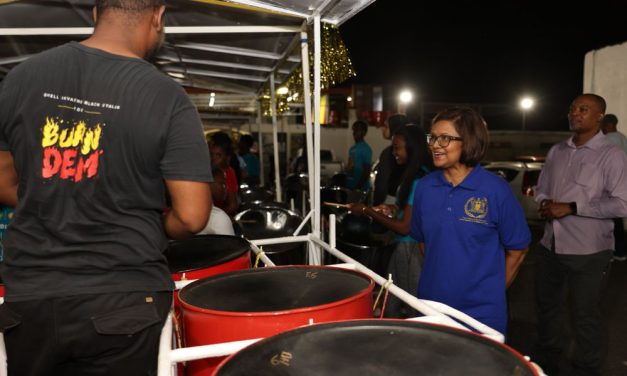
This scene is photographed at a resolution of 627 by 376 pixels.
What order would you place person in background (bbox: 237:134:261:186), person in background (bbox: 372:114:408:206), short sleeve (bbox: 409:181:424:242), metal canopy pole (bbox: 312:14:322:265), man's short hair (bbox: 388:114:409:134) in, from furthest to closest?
person in background (bbox: 237:134:261:186)
man's short hair (bbox: 388:114:409:134)
person in background (bbox: 372:114:408:206)
metal canopy pole (bbox: 312:14:322:265)
short sleeve (bbox: 409:181:424:242)

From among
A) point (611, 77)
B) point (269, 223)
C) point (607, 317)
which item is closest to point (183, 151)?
point (269, 223)

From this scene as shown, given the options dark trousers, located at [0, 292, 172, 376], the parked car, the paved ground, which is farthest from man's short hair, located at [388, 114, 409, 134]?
the parked car

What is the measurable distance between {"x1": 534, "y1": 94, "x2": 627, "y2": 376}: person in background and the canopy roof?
1.66m

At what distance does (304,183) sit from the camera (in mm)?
6977

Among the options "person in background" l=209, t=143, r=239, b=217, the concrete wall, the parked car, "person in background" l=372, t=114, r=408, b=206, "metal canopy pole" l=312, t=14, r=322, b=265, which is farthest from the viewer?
the parked car

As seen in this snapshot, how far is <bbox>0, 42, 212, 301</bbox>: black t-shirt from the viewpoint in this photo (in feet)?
3.87

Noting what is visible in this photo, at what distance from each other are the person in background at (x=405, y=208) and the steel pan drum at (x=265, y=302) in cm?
128

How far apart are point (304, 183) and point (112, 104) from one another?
5.81m

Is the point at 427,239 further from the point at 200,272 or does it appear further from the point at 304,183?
the point at 304,183

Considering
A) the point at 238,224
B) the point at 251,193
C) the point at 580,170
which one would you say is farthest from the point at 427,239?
the point at 251,193

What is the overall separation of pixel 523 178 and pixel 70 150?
9.41m

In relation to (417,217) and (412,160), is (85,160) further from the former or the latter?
(412,160)

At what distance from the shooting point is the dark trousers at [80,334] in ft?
3.86

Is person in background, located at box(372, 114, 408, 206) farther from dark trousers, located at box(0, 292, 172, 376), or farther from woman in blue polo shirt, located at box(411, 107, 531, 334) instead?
dark trousers, located at box(0, 292, 172, 376)
